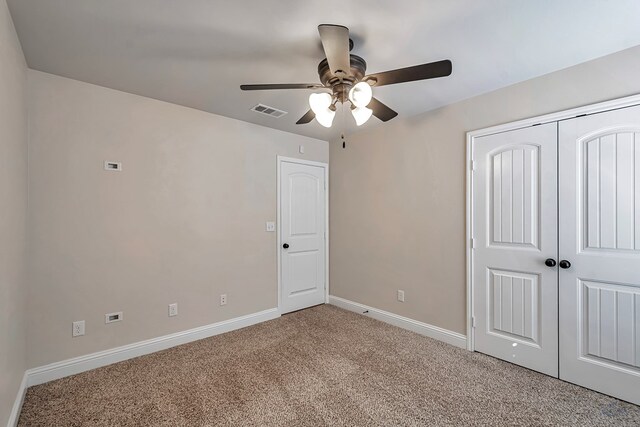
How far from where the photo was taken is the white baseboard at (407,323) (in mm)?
2938

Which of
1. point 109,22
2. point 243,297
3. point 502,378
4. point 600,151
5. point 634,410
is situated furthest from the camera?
point 243,297

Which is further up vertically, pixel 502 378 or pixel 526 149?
pixel 526 149

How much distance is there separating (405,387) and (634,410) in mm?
1486

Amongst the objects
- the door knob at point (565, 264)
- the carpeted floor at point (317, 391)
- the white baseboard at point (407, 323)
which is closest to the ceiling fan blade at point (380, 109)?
the door knob at point (565, 264)

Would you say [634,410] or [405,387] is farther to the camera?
[405,387]

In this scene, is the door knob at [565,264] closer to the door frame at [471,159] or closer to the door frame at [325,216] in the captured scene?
the door frame at [471,159]

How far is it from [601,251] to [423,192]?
4.98 feet

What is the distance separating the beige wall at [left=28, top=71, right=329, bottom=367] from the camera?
233 cm

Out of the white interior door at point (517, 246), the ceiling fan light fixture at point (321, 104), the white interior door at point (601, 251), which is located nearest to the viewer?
the ceiling fan light fixture at point (321, 104)

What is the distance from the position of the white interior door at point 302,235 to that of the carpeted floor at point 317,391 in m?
1.08

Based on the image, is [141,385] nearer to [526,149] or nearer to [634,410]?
[634,410]

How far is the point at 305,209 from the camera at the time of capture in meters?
4.12

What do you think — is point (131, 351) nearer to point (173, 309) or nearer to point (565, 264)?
point (173, 309)

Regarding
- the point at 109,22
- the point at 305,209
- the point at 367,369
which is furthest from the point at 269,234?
the point at 109,22
